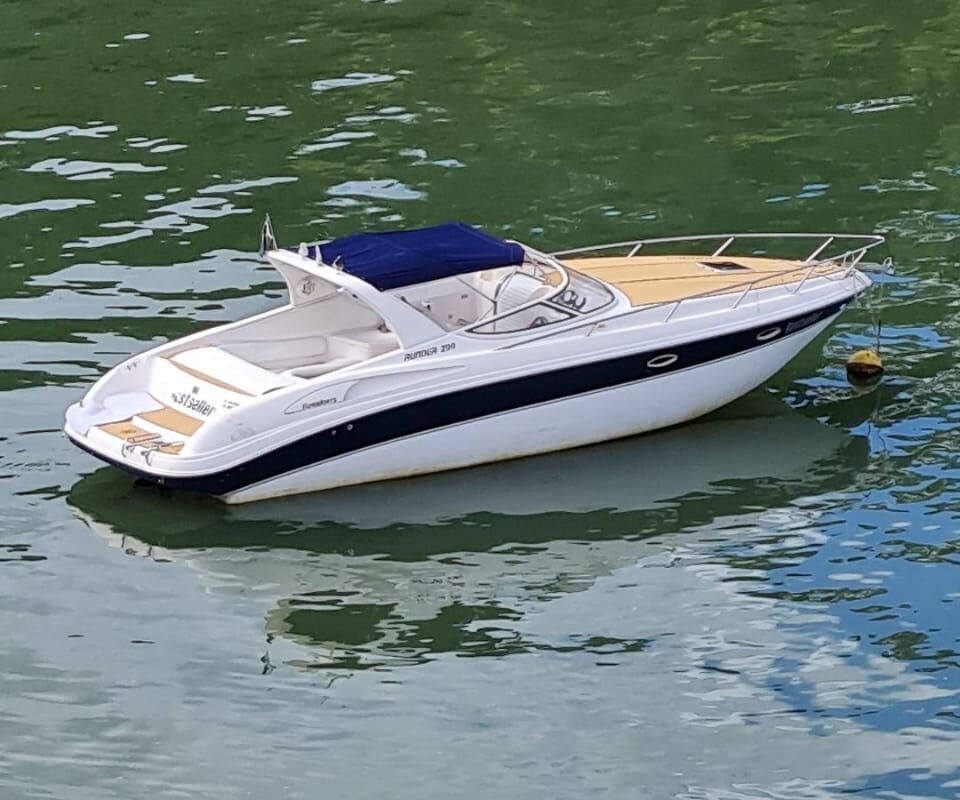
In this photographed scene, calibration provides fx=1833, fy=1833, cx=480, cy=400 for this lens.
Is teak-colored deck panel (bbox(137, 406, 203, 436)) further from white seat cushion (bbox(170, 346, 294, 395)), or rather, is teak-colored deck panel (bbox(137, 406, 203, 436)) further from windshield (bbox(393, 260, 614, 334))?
windshield (bbox(393, 260, 614, 334))

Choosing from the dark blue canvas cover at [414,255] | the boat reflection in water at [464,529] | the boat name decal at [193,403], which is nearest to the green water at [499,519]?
the boat reflection in water at [464,529]

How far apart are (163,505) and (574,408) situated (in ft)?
11.3

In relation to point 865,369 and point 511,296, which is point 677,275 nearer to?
point 511,296

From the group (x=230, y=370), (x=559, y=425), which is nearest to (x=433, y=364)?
(x=559, y=425)

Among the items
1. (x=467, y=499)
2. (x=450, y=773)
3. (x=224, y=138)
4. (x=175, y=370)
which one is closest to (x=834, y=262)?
(x=467, y=499)

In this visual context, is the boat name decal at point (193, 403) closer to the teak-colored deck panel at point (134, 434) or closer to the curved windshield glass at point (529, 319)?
the teak-colored deck panel at point (134, 434)

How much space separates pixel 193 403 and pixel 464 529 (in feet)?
7.81

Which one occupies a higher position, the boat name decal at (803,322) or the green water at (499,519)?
the boat name decal at (803,322)

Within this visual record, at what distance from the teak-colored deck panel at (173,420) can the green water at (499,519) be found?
68cm

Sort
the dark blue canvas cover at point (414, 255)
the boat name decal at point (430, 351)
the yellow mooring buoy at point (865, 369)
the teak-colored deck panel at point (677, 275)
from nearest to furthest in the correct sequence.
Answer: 1. the boat name decal at point (430, 351)
2. the dark blue canvas cover at point (414, 255)
3. the teak-colored deck panel at point (677, 275)
4. the yellow mooring buoy at point (865, 369)

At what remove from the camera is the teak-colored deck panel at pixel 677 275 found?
15820 millimetres

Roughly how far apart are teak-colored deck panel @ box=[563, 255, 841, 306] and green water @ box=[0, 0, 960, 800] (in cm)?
115

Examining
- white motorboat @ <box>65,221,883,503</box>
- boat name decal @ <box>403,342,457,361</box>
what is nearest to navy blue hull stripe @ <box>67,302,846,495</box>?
white motorboat @ <box>65,221,883,503</box>

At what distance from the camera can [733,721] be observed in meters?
11.7
